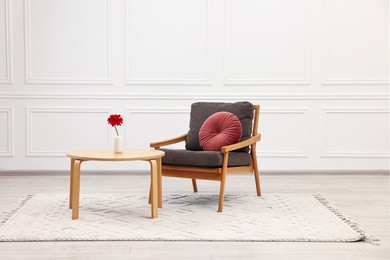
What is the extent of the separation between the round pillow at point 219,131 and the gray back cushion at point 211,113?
0.10 meters

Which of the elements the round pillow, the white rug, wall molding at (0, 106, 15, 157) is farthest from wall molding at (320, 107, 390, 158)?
wall molding at (0, 106, 15, 157)

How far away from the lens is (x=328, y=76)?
20.8 ft

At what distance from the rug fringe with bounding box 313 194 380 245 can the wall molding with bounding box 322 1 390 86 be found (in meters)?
1.65

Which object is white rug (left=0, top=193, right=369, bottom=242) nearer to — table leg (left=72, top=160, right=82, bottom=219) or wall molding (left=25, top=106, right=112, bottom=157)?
table leg (left=72, top=160, right=82, bottom=219)

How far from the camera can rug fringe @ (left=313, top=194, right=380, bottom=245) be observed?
362cm

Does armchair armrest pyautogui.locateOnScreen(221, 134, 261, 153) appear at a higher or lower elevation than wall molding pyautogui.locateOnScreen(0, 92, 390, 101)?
lower

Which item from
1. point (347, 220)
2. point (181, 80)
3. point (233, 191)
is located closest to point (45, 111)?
point (181, 80)

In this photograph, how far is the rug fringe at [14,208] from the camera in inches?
160

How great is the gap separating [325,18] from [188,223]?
319 cm

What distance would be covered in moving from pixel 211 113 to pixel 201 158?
696 mm

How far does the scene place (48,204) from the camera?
4594 millimetres

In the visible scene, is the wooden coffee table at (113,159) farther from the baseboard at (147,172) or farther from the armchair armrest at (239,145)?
the baseboard at (147,172)

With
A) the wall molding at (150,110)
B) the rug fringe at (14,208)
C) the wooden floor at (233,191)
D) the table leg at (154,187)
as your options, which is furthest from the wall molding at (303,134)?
the rug fringe at (14,208)

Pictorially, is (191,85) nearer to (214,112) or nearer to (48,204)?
(214,112)
